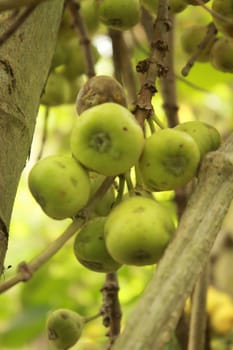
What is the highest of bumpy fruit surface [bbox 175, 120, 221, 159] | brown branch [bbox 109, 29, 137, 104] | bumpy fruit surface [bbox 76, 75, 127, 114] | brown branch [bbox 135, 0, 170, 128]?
brown branch [bbox 135, 0, 170, 128]

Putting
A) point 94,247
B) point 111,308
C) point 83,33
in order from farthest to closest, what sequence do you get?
point 83,33 < point 111,308 < point 94,247

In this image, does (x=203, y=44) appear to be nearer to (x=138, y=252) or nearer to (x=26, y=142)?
(x=26, y=142)

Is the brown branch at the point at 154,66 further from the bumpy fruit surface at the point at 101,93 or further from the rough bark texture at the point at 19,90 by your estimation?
the rough bark texture at the point at 19,90

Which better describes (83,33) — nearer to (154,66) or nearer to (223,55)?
(223,55)

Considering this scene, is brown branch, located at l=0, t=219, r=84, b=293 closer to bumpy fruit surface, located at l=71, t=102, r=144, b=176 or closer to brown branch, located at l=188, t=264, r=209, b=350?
bumpy fruit surface, located at l=71, t=102, r=144, b=176

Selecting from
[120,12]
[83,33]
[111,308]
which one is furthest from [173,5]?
[111,308]

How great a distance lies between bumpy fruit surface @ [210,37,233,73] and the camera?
91 cm

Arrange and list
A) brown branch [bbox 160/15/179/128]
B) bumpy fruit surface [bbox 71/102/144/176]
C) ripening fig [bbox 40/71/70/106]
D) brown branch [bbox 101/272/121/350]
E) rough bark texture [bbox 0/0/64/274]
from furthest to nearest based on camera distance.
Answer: brown branch [bbox 160/15/179/128] → ripening fig [bbox 40/71/70/106] → brown branch [bbox 101/272/121/350] → rough bark texture [bbox 0/0/64/274] → bumpy fruit surface [bbox 71/102/144/176]

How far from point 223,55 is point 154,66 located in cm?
24

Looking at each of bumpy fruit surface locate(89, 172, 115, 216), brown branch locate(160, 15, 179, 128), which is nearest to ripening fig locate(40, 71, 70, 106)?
brown branch locate(160, 15, 179, 128)

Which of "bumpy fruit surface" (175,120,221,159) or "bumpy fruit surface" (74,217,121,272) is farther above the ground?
"bumpy fruit surface" (175,120,221,159)

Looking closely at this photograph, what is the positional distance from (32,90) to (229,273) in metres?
1.15

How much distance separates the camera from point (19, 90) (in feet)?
2.65

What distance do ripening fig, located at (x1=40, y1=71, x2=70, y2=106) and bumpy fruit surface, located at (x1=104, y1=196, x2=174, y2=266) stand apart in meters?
0.61
